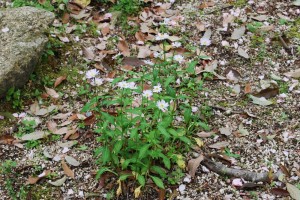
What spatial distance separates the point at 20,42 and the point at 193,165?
6.11 feet

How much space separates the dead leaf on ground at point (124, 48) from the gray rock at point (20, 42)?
2.28 ft

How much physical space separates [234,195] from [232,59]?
153 cm

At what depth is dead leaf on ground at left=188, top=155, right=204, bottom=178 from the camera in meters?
3.43

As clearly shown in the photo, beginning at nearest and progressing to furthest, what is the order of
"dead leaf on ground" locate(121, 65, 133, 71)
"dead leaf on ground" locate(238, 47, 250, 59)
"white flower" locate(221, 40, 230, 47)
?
"dead leaf on ground" locate(121, 65, 133, 71), "dead leaf on ground" locate(238, 47, 250, 59), "white flower" locate(221, 40, 230, 47)

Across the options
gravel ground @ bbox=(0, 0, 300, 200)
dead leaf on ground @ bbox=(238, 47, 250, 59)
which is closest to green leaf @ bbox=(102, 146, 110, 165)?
gravel ground @ bbox=(0, 0, 300, 200)

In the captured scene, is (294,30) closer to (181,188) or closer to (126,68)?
(126,68)

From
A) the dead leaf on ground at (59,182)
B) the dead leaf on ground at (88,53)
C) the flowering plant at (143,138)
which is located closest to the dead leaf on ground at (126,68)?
the dead leaf on ground at (88,53)

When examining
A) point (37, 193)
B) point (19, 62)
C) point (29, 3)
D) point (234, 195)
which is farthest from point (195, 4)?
point (37, 193)

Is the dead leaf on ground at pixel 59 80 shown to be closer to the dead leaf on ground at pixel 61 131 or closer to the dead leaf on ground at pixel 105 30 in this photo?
the dead leaf on ground at pixel 61 131

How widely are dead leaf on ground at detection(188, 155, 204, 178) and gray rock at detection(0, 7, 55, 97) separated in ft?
5.32

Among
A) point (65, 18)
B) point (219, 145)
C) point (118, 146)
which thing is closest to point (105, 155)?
point (118, 146)

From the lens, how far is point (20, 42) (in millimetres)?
4039

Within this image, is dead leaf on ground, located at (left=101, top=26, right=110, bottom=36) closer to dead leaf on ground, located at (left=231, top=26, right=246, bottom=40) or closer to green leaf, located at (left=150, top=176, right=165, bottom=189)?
dead leaf on ground, located at (left=231, top=26, right=246, bottom=40)

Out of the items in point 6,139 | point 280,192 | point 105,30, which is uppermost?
point 105,30
